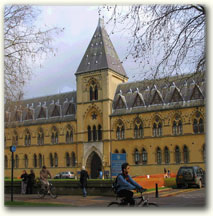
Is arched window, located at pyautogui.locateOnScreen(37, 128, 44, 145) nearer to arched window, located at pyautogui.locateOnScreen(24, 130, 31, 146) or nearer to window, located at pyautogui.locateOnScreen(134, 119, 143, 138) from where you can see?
arched window, located at pyautogui.locateOnScreen(24, 130, 31, 146)

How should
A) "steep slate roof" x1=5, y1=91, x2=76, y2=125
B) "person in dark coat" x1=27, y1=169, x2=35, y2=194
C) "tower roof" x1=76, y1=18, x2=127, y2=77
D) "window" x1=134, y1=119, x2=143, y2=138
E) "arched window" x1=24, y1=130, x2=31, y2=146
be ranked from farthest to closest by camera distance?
"arched window" x1=24, y1=130, x2=31, y2=146 → "steep slate roof" x1=5, y1=91, x2=76, y2=125 → "tower roof" x1=76, y1=18, x2=127, y2=77 → "window" x1=134, y1=119, x2=143, y2=138 → "person in dark coat" x1=27, y1=169, x2=35, y2=194

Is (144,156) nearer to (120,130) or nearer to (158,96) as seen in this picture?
→ (120,130)

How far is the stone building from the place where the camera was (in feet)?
154

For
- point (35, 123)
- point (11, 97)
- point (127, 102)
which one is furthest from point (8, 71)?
point (35, 123)

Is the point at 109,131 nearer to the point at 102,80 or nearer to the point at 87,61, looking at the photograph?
the point at 102,80

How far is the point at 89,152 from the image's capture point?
53.0 metres

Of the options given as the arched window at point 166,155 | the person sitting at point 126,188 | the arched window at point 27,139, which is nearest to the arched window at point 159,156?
the arched window at point 166,155

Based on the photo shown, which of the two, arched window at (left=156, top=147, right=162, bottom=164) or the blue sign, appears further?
arched window at (left=156, top=147, right=162, bottom=164)

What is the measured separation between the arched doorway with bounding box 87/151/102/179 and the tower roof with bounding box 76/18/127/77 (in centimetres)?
1235

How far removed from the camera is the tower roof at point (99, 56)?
5457 centimetres

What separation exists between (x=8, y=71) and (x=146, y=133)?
111 ft

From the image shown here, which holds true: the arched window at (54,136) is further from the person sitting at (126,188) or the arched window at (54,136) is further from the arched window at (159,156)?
the person sitting at (126,188)

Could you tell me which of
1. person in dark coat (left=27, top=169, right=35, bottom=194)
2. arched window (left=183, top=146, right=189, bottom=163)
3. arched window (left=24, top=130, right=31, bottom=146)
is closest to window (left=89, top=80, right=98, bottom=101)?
arched window (left=24, top=130, right=31, bottom=146)

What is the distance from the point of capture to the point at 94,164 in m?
53.3
